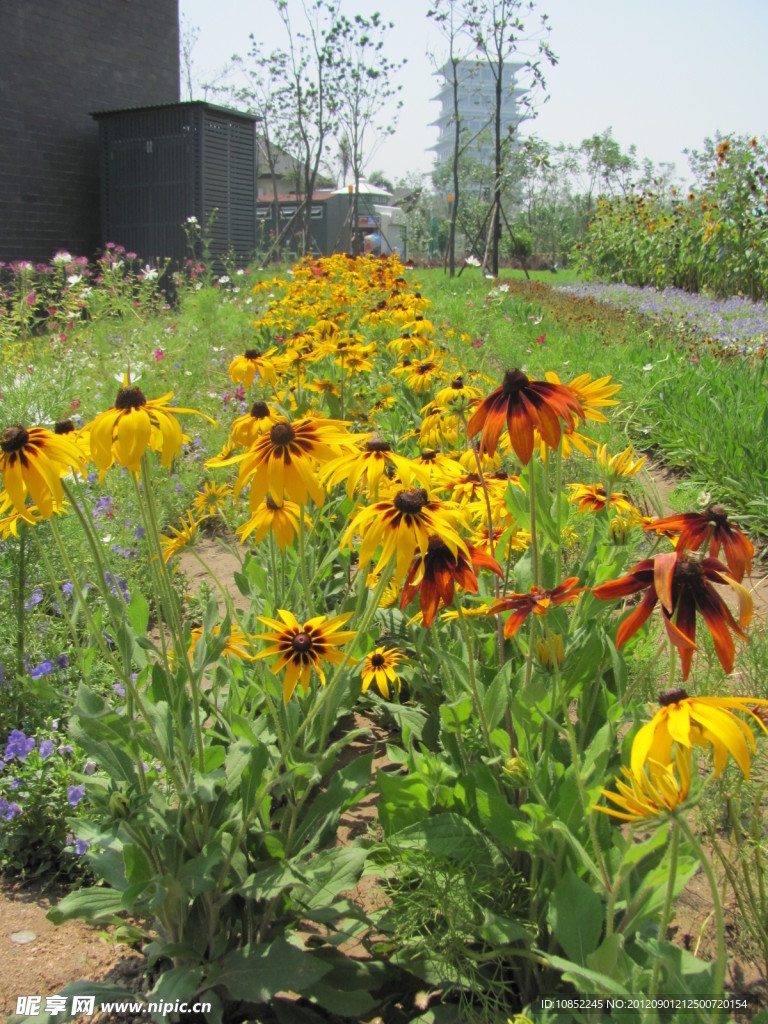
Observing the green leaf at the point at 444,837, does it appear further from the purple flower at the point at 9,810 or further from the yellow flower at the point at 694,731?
the purple flower at the point at 9,810

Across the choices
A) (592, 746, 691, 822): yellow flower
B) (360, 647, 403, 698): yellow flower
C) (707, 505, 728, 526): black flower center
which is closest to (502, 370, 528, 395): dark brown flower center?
(707, 505, 728, 526): black flower center

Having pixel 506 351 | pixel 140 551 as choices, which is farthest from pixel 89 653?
pixel 506 351

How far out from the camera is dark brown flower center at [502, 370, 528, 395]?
1.27 meters

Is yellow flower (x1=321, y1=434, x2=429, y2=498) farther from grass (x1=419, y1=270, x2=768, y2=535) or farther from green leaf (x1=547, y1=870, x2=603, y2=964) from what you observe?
grass (x1=419, y1=270, x2=768, y2=535)

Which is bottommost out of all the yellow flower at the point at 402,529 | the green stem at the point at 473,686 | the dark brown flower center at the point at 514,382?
the green stem at the point at 473,686

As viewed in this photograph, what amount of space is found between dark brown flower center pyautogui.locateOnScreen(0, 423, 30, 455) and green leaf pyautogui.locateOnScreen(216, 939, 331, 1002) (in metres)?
0.91

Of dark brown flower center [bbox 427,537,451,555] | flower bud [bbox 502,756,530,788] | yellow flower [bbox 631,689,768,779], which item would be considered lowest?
flower bud [bbox 502,756,530,788]

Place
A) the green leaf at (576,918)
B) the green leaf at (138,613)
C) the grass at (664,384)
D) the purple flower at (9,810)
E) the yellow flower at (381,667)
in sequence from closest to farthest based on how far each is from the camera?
1. the green leaf at (576,918)
2. the green leaf at (138,613)
3. the purple flower at (9,810)
4. the yellow flower at (381,667)
5. the grass at (664,384)

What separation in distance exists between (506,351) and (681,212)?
8.31 metres

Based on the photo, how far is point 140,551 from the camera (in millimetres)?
3256

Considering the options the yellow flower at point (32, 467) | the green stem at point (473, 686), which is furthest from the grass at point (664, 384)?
the yellow flower at point (32, 467)

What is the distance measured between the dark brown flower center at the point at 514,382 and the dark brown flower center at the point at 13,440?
750 millimetres

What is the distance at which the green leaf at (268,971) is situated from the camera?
4.40 ft

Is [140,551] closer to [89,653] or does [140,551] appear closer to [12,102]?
[89,653]
